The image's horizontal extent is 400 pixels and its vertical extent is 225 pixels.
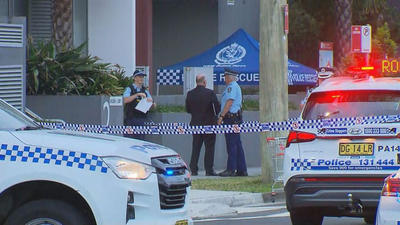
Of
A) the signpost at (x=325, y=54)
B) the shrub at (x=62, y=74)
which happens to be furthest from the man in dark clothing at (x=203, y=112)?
the signpost at (x=325, y=54)

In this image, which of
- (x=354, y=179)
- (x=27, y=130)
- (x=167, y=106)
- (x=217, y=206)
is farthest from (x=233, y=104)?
(x=27, y=130)

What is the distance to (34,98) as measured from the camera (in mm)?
15133

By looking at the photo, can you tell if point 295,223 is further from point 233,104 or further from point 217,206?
point 233,104

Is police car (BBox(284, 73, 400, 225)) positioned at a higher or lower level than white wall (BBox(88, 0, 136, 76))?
lower

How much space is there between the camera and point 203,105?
1485 centimetres

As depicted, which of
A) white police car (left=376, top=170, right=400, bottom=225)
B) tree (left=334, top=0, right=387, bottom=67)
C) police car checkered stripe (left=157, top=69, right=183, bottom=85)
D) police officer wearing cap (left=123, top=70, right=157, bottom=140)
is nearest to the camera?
white police car (left=376, top=170, right=400, bottom=225)

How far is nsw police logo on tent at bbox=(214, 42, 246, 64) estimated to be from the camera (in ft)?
66.4

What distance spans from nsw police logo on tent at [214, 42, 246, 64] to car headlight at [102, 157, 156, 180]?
13.9 meters

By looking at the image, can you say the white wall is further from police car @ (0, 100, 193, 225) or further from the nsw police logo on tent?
police car @ (0, 100, 193, 225)

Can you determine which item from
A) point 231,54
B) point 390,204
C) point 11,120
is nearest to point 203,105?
point 231,54

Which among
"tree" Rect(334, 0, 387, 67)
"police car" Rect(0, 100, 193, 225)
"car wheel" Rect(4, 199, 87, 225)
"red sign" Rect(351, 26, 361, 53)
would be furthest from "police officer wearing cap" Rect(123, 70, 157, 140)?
"tree" Rect(334, 0, 387, 67)

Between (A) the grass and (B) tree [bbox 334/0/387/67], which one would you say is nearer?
(A) the grass

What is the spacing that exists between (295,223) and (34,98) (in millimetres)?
7475

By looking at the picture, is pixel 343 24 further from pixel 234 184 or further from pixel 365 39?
pixel 234 184
